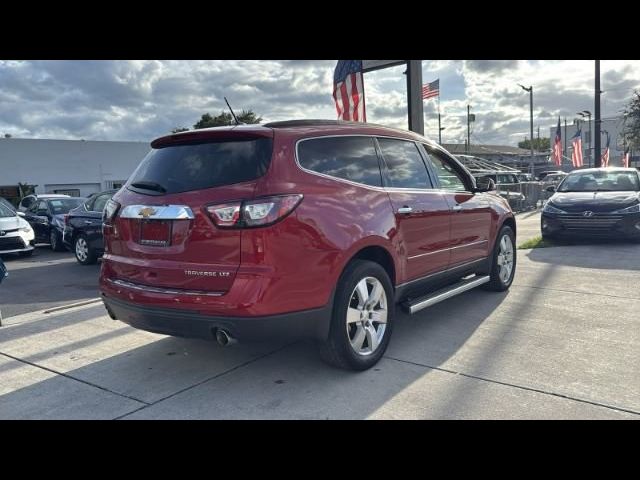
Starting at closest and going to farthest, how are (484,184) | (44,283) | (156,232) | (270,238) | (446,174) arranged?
Result: (270,238) → (156,232) → (446,174) → (484,184) → (44,283)

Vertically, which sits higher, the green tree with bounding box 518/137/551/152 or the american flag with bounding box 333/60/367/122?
the green tree with bounding box 518/137/551/152

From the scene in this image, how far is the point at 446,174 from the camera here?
17.3 feet

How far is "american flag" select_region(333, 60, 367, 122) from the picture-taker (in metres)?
9.12

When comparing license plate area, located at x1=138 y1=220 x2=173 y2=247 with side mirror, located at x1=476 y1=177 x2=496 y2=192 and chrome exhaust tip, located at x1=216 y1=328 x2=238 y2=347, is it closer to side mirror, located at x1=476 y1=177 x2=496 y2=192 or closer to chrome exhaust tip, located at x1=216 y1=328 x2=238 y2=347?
chrome exhaust tip, located at x1=216 y1=328 x2=238 y2=347

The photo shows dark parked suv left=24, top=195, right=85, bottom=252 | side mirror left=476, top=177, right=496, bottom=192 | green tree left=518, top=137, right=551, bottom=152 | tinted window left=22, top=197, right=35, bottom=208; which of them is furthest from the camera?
green tree left=518, top=137, right=551, bottom=152

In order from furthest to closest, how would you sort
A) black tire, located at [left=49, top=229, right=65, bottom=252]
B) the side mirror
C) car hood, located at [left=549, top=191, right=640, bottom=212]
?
black tire, located at [left=49, top=229, right=65, bottom=252] < car hood, located at [left=549, top=191, right=640, bottom=212] < the side mirror

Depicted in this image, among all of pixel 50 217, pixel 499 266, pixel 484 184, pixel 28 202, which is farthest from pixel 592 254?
pixel 28 202

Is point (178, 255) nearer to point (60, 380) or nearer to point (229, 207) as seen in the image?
point (229, 207)

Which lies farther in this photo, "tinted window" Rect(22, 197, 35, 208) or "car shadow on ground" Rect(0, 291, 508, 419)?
"tinted window" Rect(22, 197, 35, 208)

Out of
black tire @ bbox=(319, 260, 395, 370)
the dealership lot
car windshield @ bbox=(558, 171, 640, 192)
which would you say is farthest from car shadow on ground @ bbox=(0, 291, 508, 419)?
car windshield @ bbox=(558, 171, 640, 192)

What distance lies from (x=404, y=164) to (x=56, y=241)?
1124 centimetres

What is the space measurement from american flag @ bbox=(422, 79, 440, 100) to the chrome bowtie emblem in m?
20.2

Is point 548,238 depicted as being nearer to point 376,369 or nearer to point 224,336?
point 376,369

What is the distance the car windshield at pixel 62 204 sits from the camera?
44.7ft
